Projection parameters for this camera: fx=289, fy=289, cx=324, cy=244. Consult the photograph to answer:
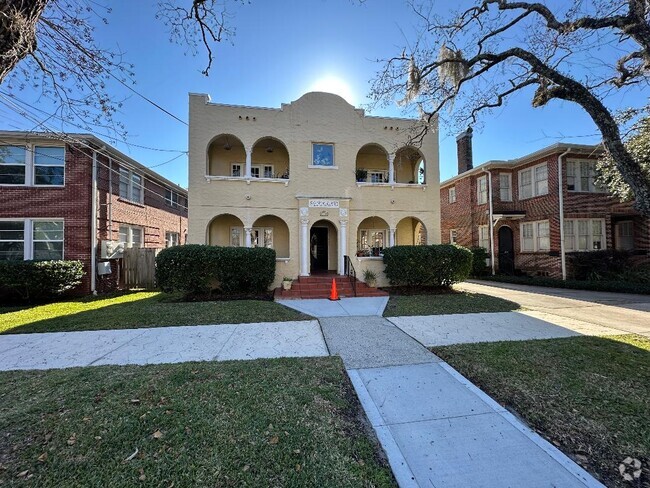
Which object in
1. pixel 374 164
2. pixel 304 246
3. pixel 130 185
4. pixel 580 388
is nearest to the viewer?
pixel 580 388

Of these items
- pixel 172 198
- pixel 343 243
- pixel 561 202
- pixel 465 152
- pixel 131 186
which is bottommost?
pixel 343 243

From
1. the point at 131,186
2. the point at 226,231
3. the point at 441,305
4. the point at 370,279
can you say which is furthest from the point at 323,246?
the point at 131,186

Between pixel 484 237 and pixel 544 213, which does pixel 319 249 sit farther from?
pixel 544 213

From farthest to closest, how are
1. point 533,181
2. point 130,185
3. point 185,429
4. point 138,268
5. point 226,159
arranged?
1. point 533,181
2. point 130,185
3. point 226,159
4. point 138,268
5. point 185,429

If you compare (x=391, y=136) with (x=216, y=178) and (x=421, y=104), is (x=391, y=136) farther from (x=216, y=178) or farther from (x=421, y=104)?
(x=216, y=178)

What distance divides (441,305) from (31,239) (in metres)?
14.6

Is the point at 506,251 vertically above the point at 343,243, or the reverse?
the point at 343,243

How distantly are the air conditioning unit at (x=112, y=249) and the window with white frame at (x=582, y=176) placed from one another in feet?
69.9

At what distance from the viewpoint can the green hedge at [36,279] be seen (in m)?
9.59

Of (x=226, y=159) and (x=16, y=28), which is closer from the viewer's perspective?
(x=16, y=28)

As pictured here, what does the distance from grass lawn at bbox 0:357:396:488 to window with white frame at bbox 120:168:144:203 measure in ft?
37.2

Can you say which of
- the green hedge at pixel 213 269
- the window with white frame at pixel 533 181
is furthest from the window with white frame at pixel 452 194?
the green hedge at pixel 213 269

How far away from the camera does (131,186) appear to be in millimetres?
13844

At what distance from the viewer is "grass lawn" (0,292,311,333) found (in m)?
6.48
